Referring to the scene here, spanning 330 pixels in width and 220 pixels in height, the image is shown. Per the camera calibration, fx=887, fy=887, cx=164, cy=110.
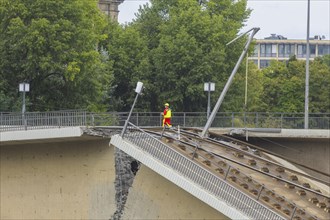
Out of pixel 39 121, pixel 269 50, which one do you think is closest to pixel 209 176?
pixel 39 121

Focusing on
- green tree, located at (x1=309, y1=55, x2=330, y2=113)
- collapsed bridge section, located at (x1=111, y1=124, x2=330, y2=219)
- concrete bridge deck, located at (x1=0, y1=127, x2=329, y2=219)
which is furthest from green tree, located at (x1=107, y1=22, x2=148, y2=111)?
concrete bridge deck, located at (x1=0, y1=127, x2=329, y2=219)

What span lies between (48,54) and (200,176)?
18.6 metres

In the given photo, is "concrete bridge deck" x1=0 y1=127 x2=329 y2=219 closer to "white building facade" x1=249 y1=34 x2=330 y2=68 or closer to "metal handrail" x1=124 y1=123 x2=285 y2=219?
"metal handrail" x1=124 y1=123 x2=285 y2=219

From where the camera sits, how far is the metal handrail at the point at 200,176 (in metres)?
25.5

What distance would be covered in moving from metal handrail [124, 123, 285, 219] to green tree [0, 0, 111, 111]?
1597cm

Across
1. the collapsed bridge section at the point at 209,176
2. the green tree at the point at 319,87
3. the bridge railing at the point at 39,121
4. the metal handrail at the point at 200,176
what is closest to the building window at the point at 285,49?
the green tree at the point at 319,87

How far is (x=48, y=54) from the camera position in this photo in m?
42.9

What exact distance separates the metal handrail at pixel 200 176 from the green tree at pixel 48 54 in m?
16.0

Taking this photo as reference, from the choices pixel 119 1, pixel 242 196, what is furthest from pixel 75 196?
pixel 119 1

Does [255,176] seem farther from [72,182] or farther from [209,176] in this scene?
[72,182]

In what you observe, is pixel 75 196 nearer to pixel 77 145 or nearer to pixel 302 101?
pixel 77 145

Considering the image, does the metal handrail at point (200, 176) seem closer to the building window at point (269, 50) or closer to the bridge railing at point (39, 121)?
the bridge railing at point (39, 121)

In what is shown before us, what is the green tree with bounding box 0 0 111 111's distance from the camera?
42.5m

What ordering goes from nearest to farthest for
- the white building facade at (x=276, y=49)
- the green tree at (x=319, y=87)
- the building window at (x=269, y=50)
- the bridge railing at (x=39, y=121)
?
the bridge railing at (x=39, y=121)
the green tree at (x=319, y=87)
the white building facade at (x=276, y=49)
the building window at (x=269, y=50)
